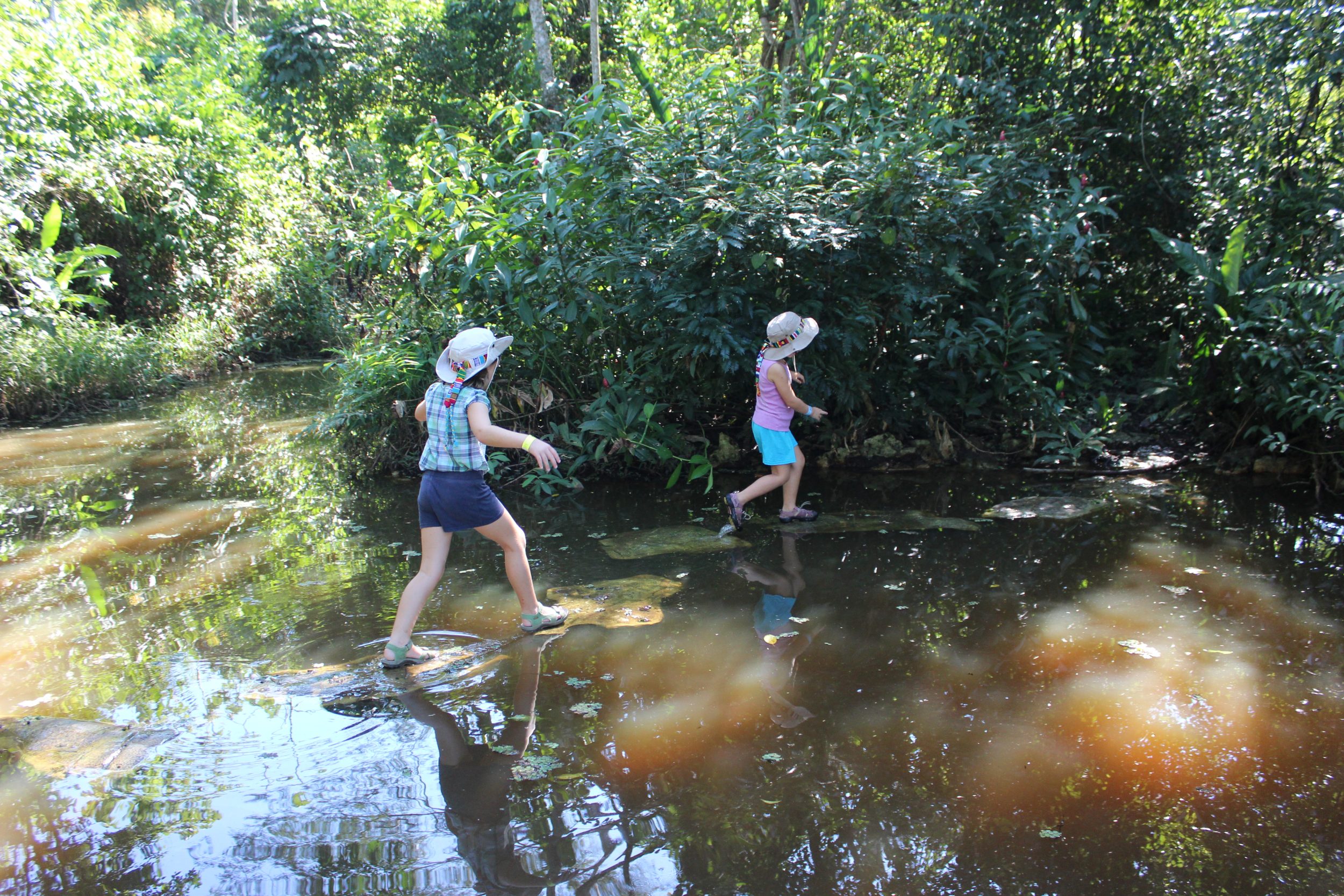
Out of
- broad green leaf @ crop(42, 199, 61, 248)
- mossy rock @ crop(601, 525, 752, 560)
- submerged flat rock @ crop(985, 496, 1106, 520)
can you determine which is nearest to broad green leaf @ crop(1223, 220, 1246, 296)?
submerged flat rock @ crop(985, 496, 1106, 520)

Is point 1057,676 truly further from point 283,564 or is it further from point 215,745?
point 283,564

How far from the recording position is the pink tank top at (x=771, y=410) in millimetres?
6578

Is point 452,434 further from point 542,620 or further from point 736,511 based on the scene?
point 736,511

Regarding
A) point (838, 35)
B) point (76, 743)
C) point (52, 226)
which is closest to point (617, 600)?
point (76, 743)

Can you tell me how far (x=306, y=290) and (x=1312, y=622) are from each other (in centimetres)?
1768

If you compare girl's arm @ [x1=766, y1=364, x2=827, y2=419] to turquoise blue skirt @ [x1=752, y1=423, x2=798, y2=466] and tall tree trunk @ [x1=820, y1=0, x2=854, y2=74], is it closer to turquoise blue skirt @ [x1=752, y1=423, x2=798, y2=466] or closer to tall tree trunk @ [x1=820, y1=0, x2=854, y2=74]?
turquoise blue skirt @ [x1=752, y1=423, x2=798, y2=466]

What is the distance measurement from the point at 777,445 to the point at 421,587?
9.90ft

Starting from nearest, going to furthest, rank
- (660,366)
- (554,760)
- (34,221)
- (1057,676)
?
1. (554,760)
2. (1057,676)
3. (660,366)
4. (34,221)

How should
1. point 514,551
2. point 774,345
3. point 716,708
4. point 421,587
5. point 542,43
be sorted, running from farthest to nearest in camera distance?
point 542,43 < point 774,345 < point 514,551 < point 421,587 < point 716,708

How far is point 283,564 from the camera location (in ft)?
20.3

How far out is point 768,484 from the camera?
6613mm

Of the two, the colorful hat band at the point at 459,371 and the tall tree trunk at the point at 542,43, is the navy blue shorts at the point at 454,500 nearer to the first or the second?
the colorful hat band at the point at 459,371

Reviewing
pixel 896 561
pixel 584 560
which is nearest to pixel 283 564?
pixel 584 560

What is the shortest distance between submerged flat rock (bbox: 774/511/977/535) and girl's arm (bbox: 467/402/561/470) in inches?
111
